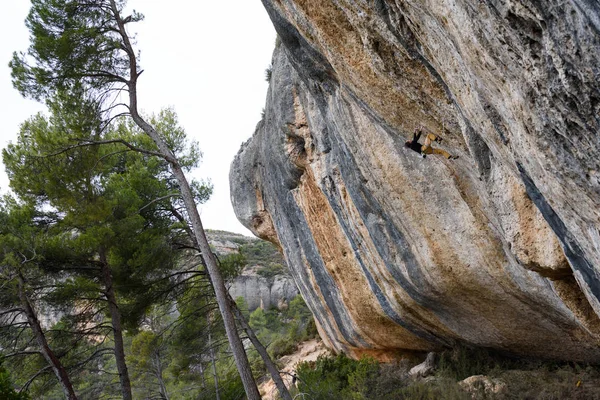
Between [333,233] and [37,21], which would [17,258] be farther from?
[333,233]

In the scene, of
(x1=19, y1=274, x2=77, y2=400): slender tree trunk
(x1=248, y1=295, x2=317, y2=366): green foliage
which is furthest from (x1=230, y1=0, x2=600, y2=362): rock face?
(x1=248, y1=295, x2=317, y2=366): green foliage

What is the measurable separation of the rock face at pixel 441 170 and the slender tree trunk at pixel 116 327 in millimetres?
3851

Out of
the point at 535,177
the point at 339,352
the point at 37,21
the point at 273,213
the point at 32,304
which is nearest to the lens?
the point at 535,177

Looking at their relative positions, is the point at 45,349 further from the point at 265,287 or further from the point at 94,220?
the point at 265,287

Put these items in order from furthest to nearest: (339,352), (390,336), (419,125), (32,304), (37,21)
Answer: (339,352), (390,336), (32,304), (37,21), (419,125)

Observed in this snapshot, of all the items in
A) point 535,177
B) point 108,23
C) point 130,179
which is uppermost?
point 108,23

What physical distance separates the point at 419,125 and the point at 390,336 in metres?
5.73

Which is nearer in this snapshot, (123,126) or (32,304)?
(32,304)

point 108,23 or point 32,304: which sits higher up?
point 108,23

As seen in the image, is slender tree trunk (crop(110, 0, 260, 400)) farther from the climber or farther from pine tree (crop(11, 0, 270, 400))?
the climber

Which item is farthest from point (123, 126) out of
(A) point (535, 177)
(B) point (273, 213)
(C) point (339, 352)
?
(A) point (535, 177)

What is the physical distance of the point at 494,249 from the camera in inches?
200

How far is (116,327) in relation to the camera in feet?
29.9

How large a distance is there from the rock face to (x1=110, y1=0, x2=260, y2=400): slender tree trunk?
6.30 ft
